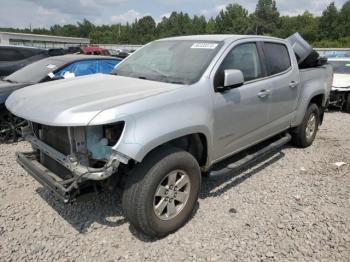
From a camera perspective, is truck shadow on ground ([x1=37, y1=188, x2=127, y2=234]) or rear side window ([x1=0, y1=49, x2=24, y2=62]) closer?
truck shadow on ground ([x1=37, y1=188, x2=127, y2=234])

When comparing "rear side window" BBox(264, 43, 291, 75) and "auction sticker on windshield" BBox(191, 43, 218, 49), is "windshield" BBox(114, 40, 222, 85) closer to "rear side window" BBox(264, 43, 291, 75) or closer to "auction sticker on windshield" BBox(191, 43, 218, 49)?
"auction sticker on windshield" BBox(191, 43, 218, 49)

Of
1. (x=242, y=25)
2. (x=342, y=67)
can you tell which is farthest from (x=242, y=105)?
(x=242, y=25)

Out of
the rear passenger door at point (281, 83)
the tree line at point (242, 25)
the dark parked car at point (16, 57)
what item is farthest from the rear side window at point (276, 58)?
the tree line at point (242, 25)

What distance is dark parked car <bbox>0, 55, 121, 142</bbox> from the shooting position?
6.25 m

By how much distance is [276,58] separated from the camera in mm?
5012

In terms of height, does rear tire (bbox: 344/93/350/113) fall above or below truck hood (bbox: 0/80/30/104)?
below

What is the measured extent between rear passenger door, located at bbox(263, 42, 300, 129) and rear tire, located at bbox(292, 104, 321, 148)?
0.59m

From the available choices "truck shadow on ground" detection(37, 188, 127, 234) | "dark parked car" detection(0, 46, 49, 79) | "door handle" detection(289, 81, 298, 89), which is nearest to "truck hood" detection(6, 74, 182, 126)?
"truck shadow on ground" detection(37, 188, 127, 234)

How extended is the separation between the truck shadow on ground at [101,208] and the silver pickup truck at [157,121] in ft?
1.15

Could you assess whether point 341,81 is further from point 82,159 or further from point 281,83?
point 82,159

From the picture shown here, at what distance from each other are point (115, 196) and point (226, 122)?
1.60 metres

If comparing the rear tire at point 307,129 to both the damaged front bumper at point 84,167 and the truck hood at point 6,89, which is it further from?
the truck hood at point 6,89

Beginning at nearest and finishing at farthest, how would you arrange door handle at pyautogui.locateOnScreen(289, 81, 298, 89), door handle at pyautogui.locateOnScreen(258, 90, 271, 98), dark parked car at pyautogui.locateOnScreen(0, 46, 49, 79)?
door handle at pyautogui.locateOnScreen(258, 90, 271, 98) → door handle at pyautogui.locateOnScreen(289, 81, 298, 89) → dark parked car at pyautogui.locateOnScreen(0, 46, 49, 79)

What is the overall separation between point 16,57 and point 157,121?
300 inches
